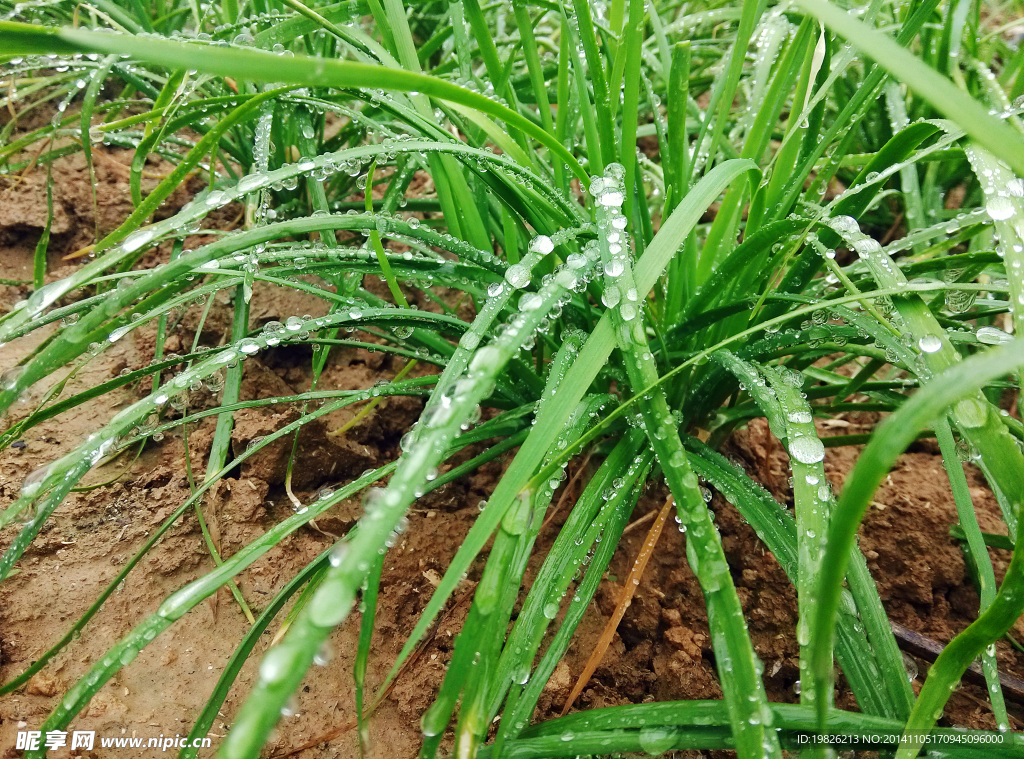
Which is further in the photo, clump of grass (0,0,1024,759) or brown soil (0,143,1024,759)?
brown soil (0,143,1024,759)

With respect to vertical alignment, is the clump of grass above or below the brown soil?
above

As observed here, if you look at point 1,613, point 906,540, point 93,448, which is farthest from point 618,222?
point 1,613

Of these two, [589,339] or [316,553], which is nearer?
[589,339]

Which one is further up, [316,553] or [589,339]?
[589,339]
